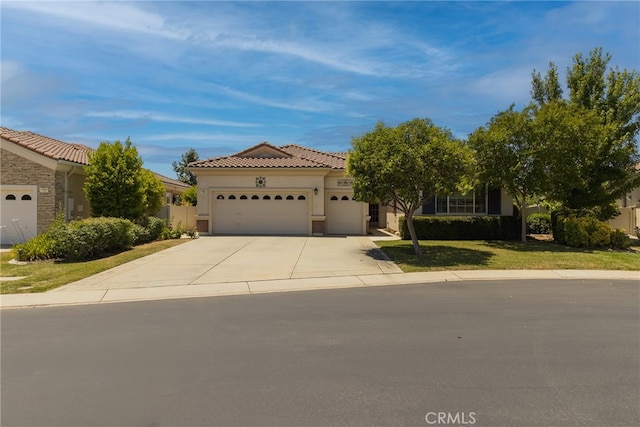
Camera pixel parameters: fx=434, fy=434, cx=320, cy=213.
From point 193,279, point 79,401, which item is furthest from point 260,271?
point 79,401

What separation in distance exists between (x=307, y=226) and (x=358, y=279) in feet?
40.1

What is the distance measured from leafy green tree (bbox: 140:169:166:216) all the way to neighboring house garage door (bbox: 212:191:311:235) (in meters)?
3.10

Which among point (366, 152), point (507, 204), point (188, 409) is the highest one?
point (366, 152)

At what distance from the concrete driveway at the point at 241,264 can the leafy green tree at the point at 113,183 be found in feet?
9.88

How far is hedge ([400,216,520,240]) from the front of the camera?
20.4 meters

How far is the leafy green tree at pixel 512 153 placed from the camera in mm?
17438

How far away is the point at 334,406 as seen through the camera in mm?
4012

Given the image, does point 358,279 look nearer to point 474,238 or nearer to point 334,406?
point 334,406

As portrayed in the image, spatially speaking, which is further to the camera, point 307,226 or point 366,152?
point 307,226

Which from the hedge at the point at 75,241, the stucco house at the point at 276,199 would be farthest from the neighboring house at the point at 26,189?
the stucco house at the point at 276,199

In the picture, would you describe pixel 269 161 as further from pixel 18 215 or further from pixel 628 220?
pixel 628 220

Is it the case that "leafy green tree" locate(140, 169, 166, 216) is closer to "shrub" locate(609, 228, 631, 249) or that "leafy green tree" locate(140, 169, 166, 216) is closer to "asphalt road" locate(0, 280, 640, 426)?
"asphalt road" locate(0, 280, 640, 426)

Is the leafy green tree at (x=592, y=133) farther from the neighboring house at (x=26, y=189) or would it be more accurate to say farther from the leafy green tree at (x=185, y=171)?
the leafy green tree at (x=185, y=171)

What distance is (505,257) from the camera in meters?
14.8
